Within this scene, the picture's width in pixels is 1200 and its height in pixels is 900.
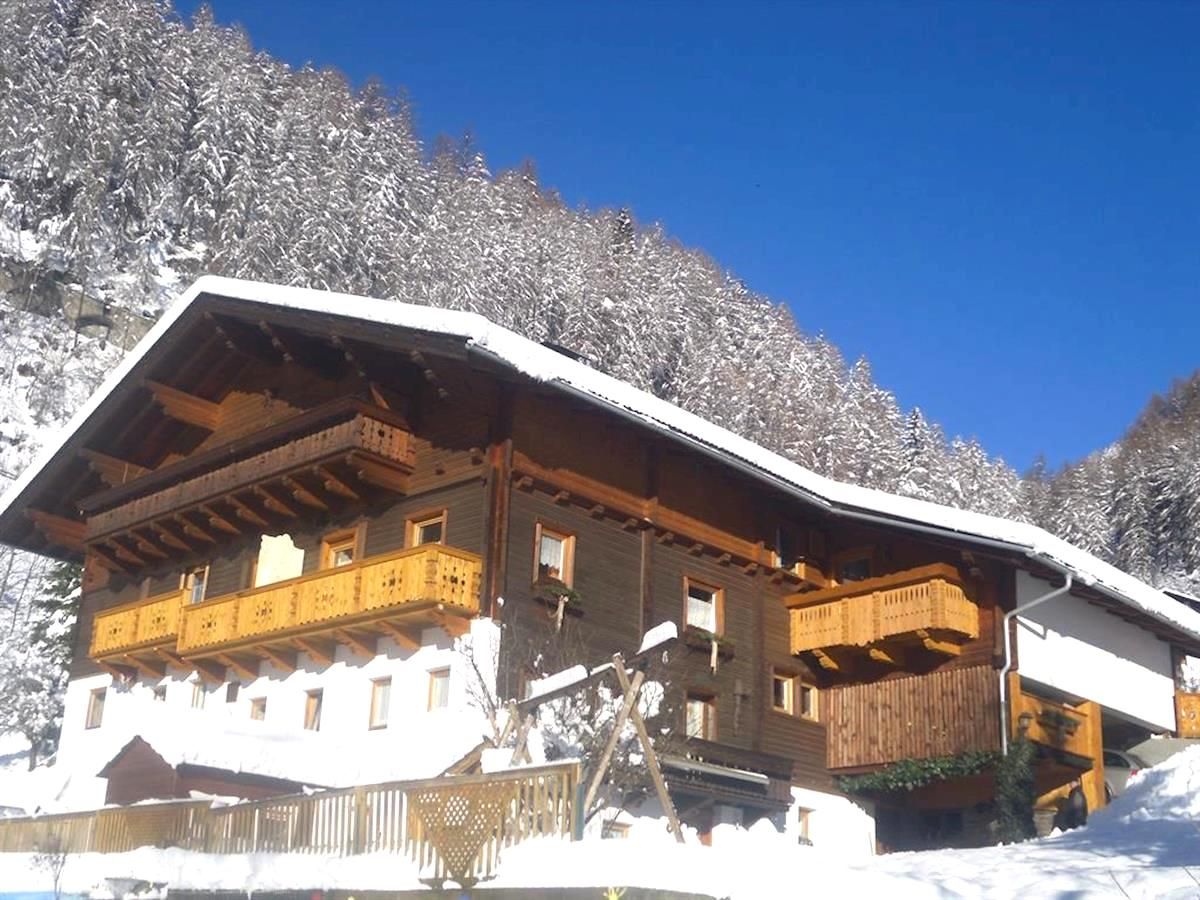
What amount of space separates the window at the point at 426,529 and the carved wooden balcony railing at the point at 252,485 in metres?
0.74

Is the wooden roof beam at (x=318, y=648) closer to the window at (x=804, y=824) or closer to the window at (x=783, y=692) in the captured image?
the window at (x=783, y=692)

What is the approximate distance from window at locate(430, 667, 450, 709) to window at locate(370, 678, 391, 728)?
3.49ft

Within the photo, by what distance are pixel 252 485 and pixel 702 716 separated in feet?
28.7

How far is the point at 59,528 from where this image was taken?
3212cm

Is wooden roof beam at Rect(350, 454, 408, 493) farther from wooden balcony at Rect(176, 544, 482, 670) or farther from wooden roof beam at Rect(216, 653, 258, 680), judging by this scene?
wooden roof beam at Rect(216, 653, 258, 680)

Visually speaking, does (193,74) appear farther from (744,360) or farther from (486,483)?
(486,483)

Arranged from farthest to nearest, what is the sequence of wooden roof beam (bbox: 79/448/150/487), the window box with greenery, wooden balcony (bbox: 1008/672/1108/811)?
1. wooden roof beam (bbox: 79/448/150/487)
2. wooden balcony (bbox: 1008/672/1108/811)
3. the window box with greenery

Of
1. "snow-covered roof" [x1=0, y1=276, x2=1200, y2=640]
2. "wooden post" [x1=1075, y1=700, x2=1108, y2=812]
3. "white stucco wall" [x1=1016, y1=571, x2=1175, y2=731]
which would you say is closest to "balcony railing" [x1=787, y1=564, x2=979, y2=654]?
"snow-covered roof" [x1=0, y1=276, x2=1200, y2=640]

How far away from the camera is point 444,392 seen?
23.1 m

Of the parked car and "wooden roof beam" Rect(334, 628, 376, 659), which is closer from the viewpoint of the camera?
"wooden roof beam" Rect(334, 628, 376, 659)

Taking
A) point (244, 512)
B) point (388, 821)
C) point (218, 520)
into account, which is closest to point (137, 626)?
point (218, 520)

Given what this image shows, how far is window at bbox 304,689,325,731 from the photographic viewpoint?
2445cm

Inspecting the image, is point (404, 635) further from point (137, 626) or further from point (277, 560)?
point (137, 626)

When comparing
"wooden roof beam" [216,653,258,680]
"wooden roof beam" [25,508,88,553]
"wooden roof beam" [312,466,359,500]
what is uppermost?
"wooden roof beam" [25,508,88,553]
